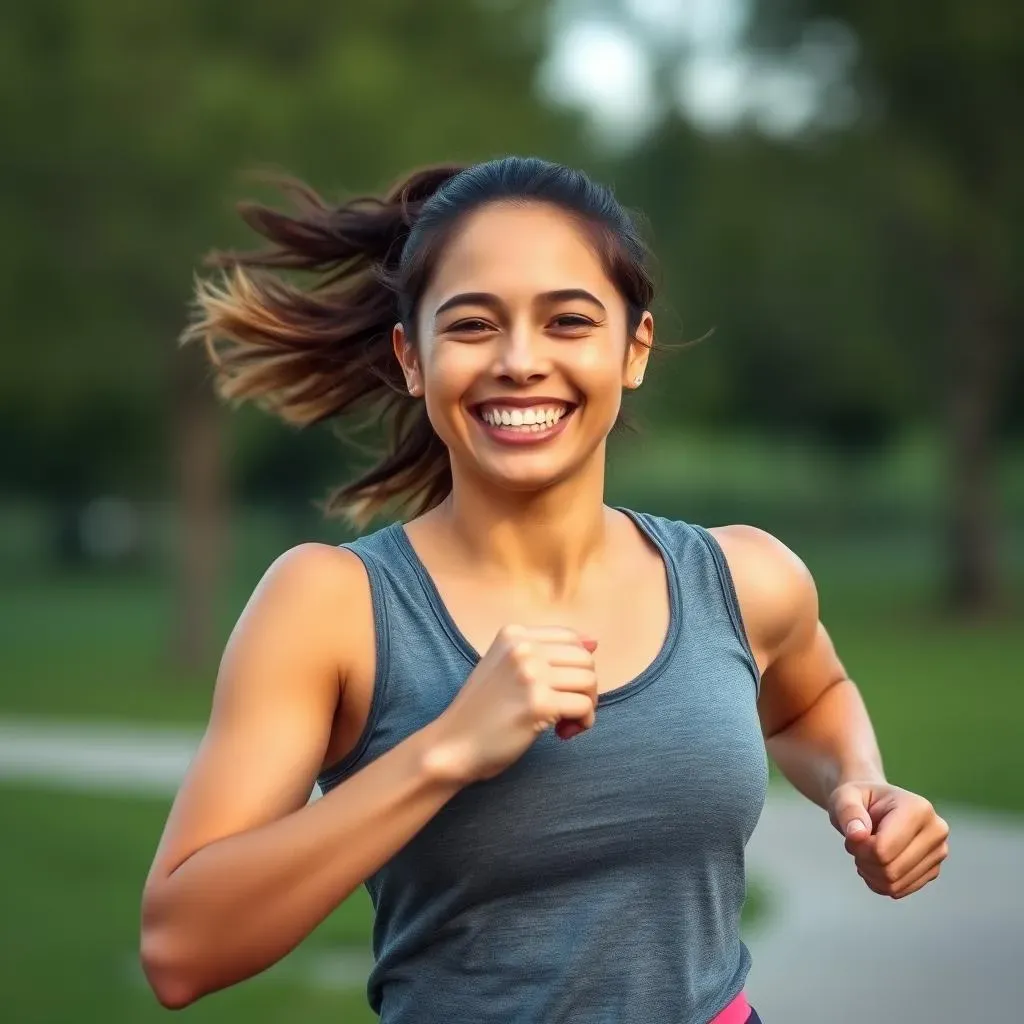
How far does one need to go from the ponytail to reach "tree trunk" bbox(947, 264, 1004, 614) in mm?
20593

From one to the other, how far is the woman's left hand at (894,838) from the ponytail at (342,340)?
82cm

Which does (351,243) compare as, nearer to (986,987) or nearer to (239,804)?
(239,804)

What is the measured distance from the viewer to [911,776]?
33.0 feet

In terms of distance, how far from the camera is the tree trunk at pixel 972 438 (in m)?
22.9

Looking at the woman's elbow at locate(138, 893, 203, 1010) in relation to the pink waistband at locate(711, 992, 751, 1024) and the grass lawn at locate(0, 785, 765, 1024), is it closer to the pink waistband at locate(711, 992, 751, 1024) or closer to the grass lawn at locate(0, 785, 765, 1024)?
the pink waistband at locate(711, 992, 751, 1024)

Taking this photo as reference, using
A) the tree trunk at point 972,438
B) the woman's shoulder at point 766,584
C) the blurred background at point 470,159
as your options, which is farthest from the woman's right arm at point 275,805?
the tree trunk at point 972,438

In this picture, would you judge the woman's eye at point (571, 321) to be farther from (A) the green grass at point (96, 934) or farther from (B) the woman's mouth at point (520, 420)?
(A) the green grass at point (96, 934)

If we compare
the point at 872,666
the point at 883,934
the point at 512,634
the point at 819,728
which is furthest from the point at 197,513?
the point at 512,634

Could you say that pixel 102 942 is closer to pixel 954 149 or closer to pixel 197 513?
pixel 197 513

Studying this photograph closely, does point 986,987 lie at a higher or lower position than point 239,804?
lower

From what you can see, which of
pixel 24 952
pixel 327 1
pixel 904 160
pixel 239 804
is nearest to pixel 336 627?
pixel 239 804

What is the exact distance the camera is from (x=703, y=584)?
8.12ft

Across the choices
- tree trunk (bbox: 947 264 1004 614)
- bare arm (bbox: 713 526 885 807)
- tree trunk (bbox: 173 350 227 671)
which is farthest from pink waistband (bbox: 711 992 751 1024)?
tree trunk (bbox: 947 264 1004 614)

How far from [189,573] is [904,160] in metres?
9.29
